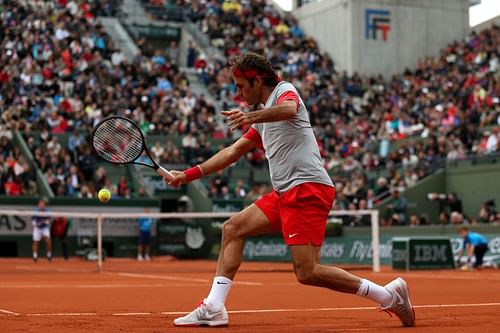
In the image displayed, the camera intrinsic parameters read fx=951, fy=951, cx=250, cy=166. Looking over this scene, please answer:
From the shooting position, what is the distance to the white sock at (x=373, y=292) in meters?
7.30

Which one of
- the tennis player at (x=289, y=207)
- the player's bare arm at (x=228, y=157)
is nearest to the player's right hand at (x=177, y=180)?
the tennis player at (x=289, y=207)

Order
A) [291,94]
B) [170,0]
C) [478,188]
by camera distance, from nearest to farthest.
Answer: [291,94]
[478,188]
[170,0]

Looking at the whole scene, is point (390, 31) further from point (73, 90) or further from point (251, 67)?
point (251, 67)

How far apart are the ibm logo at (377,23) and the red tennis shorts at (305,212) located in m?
36.7

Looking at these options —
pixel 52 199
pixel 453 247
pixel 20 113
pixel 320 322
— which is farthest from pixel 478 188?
pixel 320 322

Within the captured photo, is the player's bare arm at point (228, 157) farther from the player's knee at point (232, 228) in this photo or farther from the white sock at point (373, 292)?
the white sock at point (373, 292)

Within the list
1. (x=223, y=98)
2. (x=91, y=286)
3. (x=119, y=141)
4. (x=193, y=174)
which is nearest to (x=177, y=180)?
(x=193, y=174)

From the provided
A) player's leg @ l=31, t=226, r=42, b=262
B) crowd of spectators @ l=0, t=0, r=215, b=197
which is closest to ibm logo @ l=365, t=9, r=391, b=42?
crowd of spectators @ l=0, t=0, r=215, b=197

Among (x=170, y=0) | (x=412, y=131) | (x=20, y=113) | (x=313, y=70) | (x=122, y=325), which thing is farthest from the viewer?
(x=170, y=0)

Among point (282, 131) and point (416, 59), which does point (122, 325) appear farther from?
point (416, 59)

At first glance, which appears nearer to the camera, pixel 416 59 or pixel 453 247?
pixel 453 247

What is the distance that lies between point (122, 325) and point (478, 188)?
2190 centimetres

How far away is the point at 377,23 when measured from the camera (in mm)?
43469

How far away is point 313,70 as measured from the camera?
4091 centimetres
